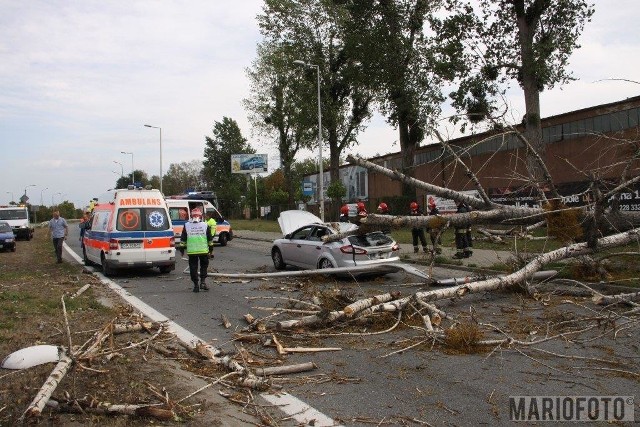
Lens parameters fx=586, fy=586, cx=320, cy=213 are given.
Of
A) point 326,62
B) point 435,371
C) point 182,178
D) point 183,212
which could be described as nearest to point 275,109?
point 326,62

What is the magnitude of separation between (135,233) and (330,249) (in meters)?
5.28

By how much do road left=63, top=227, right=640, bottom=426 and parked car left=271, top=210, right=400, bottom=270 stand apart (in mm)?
3146

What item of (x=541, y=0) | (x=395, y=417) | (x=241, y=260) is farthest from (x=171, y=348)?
(x=541, y=0)

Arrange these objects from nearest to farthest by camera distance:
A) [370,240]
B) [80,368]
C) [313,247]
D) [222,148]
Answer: [80,368] → [370,240] → [313,247] → [222,148]

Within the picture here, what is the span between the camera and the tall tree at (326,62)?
122ft

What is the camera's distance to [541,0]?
79.6 feet

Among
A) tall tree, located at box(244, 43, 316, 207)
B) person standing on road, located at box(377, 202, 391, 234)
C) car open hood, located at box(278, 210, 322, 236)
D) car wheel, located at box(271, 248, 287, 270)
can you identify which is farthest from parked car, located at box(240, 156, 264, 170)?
car wheel, located at box(271, 248, 287, 270)

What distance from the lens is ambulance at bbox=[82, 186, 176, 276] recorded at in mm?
14914

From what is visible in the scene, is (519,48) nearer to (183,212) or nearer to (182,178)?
(183,212)

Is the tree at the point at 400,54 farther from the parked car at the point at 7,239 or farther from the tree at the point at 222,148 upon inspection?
the tree at the point at 222,148

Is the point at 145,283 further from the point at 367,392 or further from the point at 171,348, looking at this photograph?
the point at 367,392

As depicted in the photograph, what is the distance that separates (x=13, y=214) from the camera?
120 ft

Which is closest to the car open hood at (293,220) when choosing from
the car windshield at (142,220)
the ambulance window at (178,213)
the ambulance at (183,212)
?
the car windshield at (142,220)

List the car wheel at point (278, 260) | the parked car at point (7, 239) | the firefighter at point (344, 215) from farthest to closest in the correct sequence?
the parked car at point (7, 239), the firefighter at point (344, 215), the car wheel at point (278, 260)
